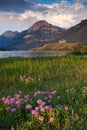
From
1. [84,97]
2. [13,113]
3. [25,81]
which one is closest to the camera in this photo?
[13,113]

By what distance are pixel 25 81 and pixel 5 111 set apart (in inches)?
265

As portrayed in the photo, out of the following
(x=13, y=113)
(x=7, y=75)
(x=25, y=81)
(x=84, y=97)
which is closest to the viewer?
(x=13, y=113)

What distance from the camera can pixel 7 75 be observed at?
16.1 metres

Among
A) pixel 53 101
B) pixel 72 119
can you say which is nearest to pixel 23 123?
pixel 72 119

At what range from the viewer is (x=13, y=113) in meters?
6.61

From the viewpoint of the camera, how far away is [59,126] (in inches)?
227

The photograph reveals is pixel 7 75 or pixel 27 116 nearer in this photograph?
pixel 27 116

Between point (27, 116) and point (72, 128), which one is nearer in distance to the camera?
point (72, 128)

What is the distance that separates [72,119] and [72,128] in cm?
39

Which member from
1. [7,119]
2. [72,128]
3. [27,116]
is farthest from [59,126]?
[7,119]

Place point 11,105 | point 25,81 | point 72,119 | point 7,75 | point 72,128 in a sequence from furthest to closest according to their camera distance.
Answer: point 7,75 < point 25,81 < point 11,105 < point 72,119 < point 72,128

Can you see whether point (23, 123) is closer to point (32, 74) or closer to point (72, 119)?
point (72, 119)

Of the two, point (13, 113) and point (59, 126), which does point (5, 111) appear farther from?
point (59, 126)

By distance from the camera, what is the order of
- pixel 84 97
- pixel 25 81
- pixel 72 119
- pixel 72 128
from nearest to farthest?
pixel 72 128, pixel 72 119, pixel 84 97, pixel 25 81
